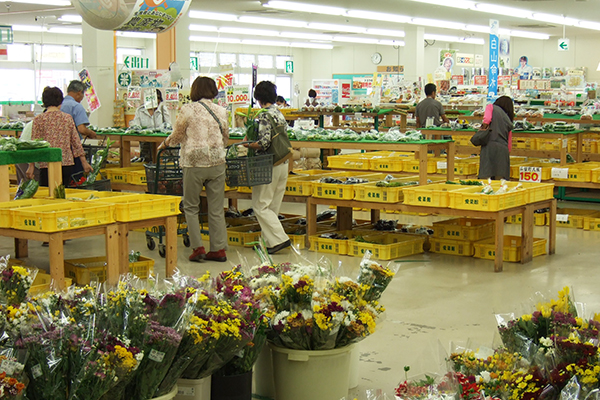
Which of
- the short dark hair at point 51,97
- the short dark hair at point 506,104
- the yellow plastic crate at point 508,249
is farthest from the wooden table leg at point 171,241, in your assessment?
the short dark hair at point 506,104

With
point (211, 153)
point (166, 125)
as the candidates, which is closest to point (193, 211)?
point (211, 153)

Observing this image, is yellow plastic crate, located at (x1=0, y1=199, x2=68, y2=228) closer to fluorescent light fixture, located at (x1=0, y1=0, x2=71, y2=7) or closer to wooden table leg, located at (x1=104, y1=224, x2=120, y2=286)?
wooden table leg, located at (x1=104, y1=224, x2=120, y2=286)

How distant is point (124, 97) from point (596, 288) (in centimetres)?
911

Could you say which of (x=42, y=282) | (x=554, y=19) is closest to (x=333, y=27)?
(x=554, y=19)

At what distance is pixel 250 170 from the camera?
6.63 metres

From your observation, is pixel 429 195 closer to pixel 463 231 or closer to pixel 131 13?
pixel 463 231

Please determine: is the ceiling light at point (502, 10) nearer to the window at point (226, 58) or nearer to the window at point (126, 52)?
the window at point (226, 58)

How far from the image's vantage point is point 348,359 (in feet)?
11.0

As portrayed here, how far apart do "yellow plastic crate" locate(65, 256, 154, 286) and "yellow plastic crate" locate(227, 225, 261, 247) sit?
173cm

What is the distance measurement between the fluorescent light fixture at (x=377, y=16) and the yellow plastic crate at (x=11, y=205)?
11126mm

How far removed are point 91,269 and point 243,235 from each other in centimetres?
221

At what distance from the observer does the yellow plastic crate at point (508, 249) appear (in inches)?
266

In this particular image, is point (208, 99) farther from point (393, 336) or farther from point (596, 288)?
point (596, 288)

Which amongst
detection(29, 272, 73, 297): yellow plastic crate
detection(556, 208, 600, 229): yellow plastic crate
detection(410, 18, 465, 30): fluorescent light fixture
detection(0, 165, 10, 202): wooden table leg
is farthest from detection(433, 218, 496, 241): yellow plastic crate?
detection(410, 18, 465, 30): fluorescent light fixture
